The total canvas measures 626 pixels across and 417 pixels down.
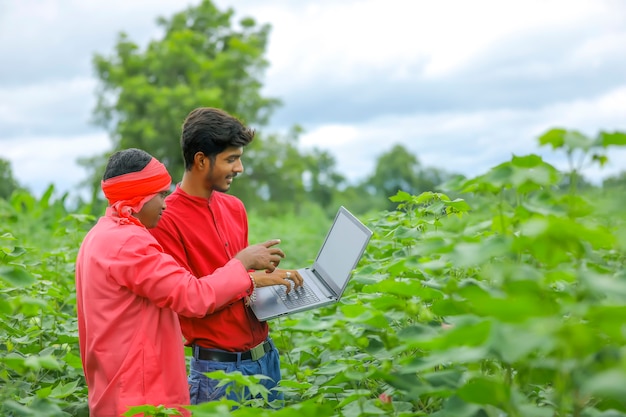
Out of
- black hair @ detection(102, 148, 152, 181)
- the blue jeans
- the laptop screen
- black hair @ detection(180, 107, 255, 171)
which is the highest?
black hair @ detection(180, 107, 255, 171)

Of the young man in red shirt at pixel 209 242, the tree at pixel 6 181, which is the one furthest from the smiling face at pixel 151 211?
the tree at pixel 6 181

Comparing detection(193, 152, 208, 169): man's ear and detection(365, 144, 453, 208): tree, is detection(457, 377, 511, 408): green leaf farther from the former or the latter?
detection(365, 144, 453, 208): tree

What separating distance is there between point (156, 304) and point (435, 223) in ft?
3.53

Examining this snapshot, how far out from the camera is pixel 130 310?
2.82 metres

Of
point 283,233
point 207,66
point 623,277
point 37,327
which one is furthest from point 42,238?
point 207,66

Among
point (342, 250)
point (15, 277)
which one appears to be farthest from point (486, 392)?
point (342, 250)

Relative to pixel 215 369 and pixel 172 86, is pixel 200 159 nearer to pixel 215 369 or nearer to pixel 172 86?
pixel 215 369

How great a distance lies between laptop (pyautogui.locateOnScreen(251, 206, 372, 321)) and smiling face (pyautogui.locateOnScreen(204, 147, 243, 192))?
0.55m

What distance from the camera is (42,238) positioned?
10117 mm

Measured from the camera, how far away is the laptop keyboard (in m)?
3.34

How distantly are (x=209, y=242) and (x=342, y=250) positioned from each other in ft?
1.92

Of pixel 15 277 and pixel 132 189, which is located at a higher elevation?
pixel 132 189

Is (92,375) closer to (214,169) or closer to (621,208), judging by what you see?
(214,169)

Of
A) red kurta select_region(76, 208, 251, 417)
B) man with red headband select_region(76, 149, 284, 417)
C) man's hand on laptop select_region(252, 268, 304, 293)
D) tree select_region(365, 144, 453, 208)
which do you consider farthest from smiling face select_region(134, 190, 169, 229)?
tree select_region(365, 144, 453, 208)
